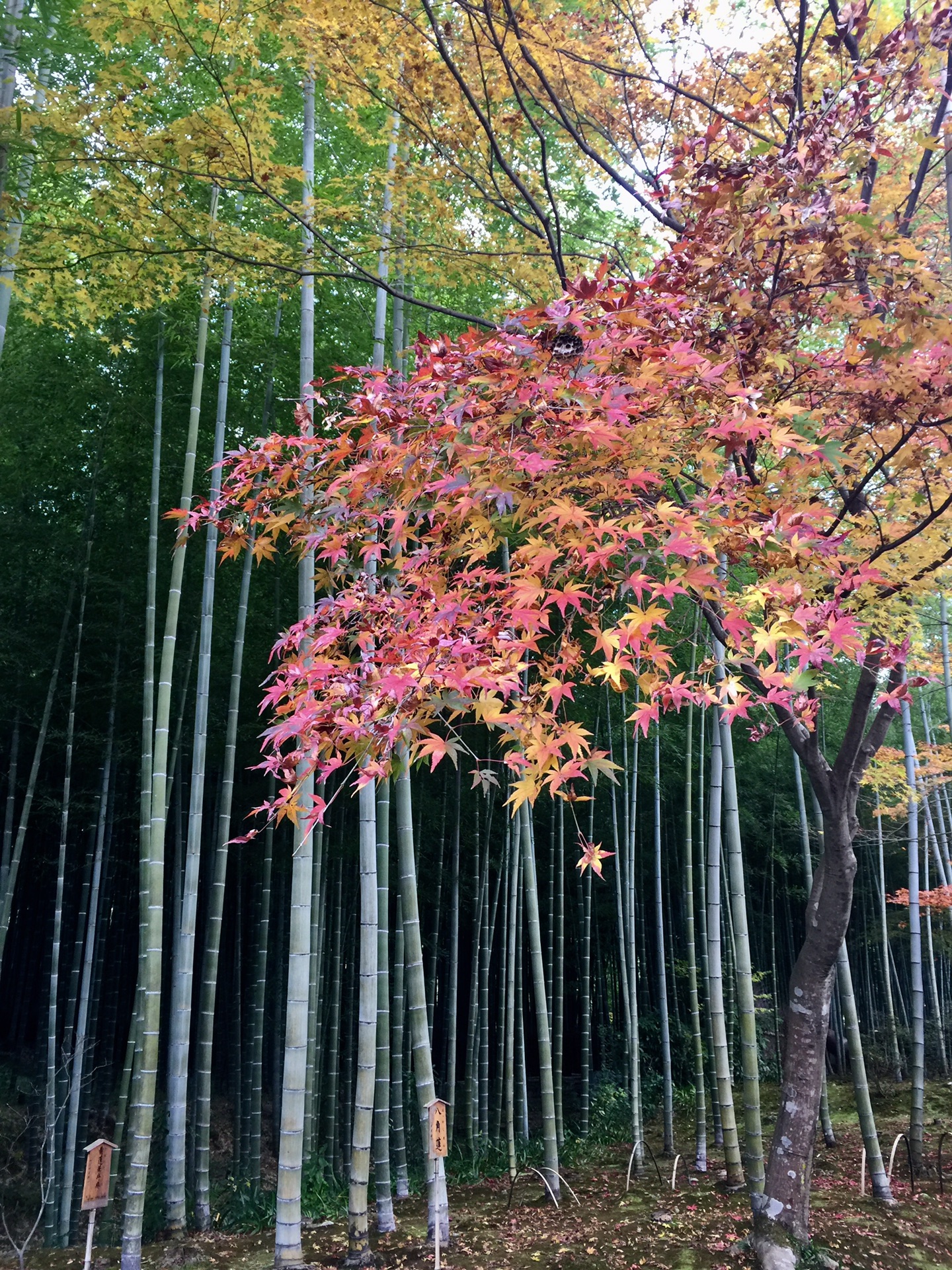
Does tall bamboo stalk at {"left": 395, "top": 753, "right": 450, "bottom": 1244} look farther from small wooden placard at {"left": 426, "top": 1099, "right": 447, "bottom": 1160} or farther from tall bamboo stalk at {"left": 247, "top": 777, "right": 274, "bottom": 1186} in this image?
tall bamboo stalk at {"left": 247, "top": 777, "right": 274, "bottom": 1186}

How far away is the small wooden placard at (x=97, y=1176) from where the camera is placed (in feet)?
9.78

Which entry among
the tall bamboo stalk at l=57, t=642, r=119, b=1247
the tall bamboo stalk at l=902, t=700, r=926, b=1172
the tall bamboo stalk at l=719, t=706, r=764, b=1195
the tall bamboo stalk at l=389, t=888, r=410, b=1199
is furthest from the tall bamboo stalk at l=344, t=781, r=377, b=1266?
the tall bamboo stalk at l=902, t=700, r=926, b=1172

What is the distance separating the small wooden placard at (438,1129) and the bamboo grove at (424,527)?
42 centimetres

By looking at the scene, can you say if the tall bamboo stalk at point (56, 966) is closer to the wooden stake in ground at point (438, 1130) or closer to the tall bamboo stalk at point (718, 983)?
the wooden stake in ground at point (438, 1130)

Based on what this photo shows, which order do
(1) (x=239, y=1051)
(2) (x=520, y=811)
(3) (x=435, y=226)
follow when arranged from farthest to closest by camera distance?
(1) (x=239, y=1051), (2) (x=520, y=811), (3) (x=435, y=226)

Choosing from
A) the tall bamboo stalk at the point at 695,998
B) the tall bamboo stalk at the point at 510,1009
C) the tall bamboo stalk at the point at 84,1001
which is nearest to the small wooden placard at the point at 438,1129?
the tall bamboo stalk at the point at 510,1009

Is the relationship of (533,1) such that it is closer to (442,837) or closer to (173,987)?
(173,987)

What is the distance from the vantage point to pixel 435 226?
3740mm

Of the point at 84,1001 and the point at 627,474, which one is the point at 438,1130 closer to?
the point at 627,474

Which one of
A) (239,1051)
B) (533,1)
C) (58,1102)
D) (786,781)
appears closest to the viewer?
(533,1)

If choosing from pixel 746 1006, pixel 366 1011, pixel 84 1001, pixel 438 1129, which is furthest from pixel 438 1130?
pixel 84 1001

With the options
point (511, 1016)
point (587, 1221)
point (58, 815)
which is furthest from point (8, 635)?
point (587, 1221)

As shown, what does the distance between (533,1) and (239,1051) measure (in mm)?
7167

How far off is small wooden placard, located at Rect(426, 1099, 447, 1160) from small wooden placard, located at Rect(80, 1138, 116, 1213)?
1.27m
